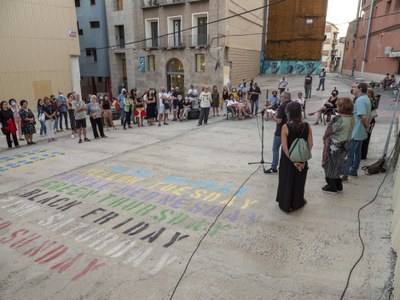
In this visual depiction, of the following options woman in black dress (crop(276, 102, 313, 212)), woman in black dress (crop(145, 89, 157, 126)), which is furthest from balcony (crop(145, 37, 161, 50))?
woman in black dress (crop(276, 102, 313, 212))

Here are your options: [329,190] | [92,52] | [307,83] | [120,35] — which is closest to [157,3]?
[120,35]

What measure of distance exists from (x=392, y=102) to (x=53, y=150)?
17.2m

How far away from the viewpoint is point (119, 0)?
2772 cm

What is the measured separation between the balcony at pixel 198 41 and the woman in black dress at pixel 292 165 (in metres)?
20.2

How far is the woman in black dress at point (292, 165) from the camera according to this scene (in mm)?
4410

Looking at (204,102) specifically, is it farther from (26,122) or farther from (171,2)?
(171,2)

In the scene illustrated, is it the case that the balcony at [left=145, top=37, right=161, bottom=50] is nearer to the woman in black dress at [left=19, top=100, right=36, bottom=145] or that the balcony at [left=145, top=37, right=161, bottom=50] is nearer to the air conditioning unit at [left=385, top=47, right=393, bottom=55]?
the woman in black dress at [left=19, top=100, right=36, bottom=145]

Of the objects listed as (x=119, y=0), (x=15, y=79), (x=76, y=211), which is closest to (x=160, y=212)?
(x=76, y=211)

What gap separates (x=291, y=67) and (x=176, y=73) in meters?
15.2

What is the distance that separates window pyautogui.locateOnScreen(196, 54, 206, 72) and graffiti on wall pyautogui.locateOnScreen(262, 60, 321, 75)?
12657 mm

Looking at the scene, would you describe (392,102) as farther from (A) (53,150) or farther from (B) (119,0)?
(B) (119,0)

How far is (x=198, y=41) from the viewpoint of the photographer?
23.8 m

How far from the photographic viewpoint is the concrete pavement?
3.22 meters

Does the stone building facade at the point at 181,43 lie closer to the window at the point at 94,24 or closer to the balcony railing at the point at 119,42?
the balcony railing at the point at 119,42
